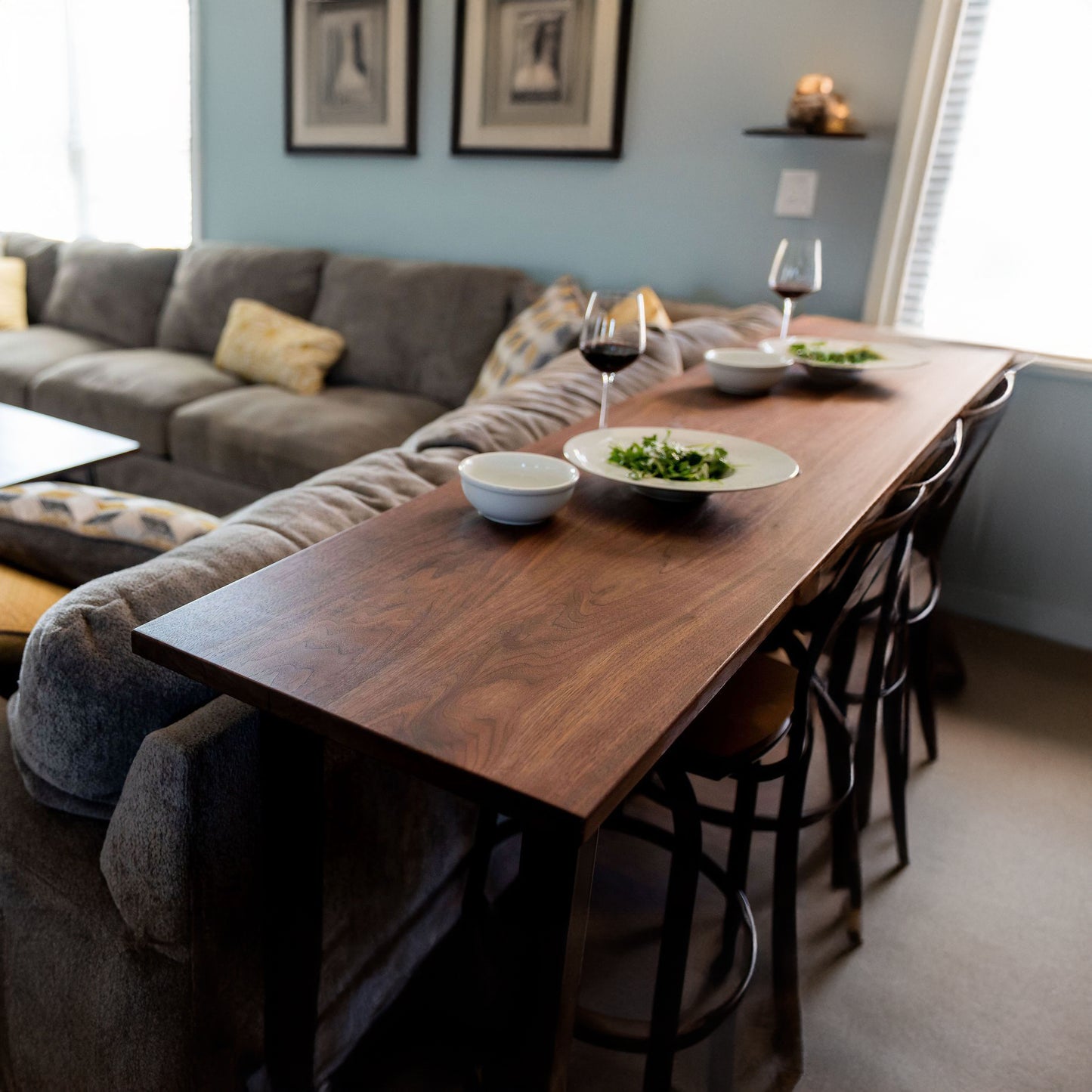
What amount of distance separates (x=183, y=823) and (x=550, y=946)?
377 mm

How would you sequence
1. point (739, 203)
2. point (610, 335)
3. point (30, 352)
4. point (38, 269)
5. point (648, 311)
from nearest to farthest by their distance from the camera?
point (610, 335)
point (648, 311)
point (739, 203)
point (30, 352)
point (38, 269)

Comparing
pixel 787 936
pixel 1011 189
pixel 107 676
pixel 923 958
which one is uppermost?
pixel 1011 189

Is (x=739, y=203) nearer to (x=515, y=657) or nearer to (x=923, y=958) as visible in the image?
(x=923, y=958)

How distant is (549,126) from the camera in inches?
126

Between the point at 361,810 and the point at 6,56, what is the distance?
5446 mm

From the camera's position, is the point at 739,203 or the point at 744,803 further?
the point at 739,203

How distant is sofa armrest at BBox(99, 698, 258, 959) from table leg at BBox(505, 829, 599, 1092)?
325 millimetres

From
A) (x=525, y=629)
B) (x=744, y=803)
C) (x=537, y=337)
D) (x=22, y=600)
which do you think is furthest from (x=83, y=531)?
(x=537, y=337)

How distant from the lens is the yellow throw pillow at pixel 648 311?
124 cm

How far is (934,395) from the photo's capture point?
1.76 m

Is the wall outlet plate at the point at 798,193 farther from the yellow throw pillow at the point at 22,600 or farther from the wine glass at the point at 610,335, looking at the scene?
the yellow throw pillow at the point at 22,600

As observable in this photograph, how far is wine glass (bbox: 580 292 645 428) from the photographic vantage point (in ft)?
4.00

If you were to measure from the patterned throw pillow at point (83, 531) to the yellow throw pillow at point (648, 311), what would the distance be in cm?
63

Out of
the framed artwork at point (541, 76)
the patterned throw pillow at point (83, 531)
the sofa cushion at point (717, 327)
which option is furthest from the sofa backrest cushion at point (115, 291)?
the patterned throw pillow at point (83, 531)
